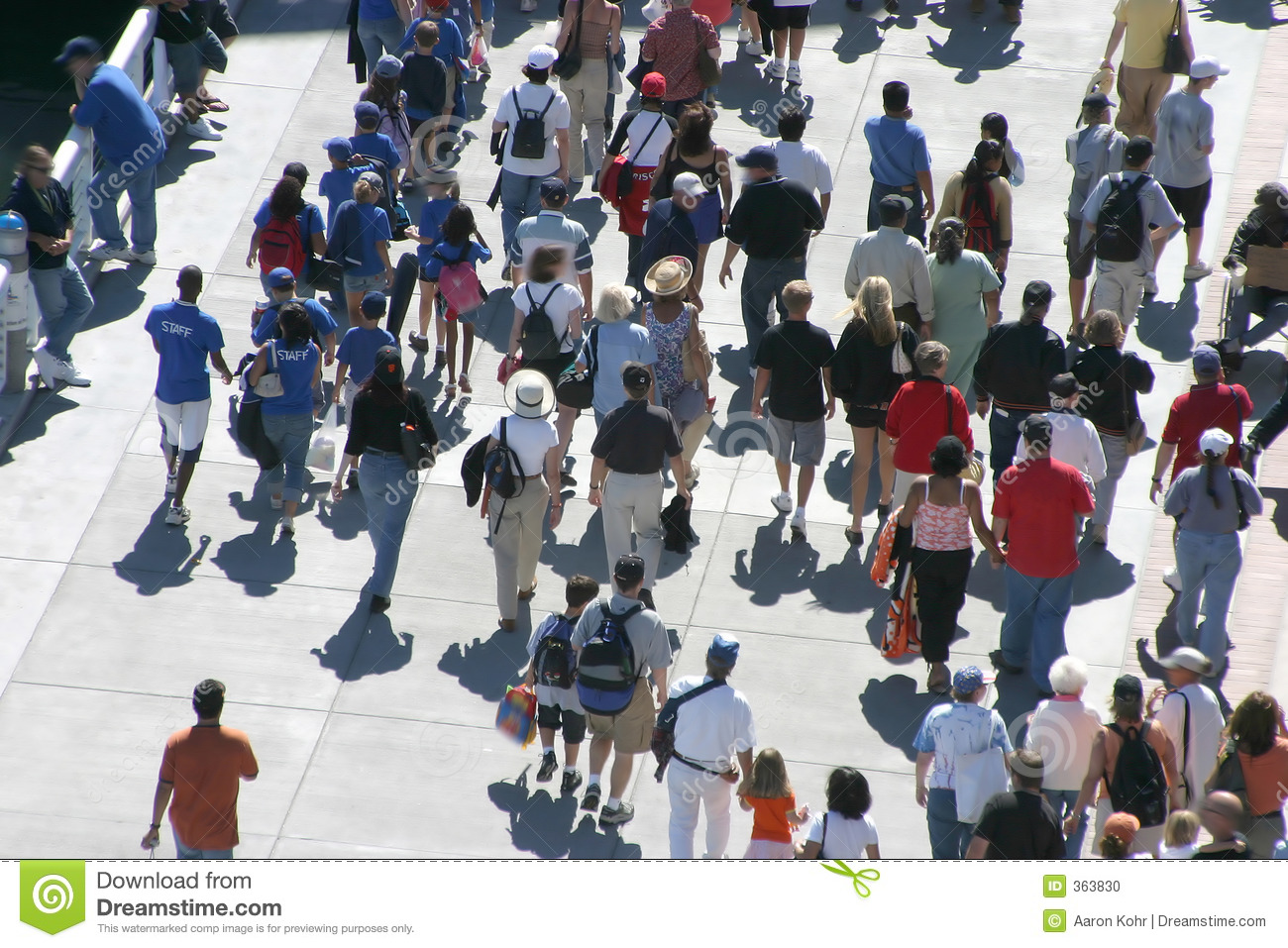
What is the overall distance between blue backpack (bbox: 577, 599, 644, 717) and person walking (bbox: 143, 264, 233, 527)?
12.1 feet

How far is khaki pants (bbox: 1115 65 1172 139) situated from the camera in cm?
1421

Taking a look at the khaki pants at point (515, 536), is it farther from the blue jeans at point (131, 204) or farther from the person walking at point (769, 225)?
the blue jeans at point (131, 204)

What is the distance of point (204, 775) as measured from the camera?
8.16m

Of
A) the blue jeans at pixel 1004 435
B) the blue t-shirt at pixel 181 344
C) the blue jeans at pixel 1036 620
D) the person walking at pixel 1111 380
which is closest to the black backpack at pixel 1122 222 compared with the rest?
the person walking at pixel 1111 380

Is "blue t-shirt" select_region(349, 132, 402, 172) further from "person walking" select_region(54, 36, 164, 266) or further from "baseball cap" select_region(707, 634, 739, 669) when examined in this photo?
"baseball cap" select_region(707, 634, 739, 669)

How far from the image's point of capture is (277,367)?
10969mm

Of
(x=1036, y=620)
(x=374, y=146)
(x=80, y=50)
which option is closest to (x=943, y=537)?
(x=1036, y=620)

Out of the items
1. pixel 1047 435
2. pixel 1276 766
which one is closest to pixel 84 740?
pixel 1047 435

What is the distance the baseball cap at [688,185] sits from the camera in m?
12.1

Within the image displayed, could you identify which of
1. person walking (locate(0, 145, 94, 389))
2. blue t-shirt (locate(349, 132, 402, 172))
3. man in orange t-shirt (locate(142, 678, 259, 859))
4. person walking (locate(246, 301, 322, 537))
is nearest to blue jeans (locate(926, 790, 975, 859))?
man in orange t-shirt (locate(142, 678, 259, 859))

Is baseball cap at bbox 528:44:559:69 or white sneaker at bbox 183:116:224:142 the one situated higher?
baseball cap at bbox 528:44:559:69

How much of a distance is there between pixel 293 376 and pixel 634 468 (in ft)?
7.87

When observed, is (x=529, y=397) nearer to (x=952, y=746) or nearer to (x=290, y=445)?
(x=290, y=445)

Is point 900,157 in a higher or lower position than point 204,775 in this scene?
higher
